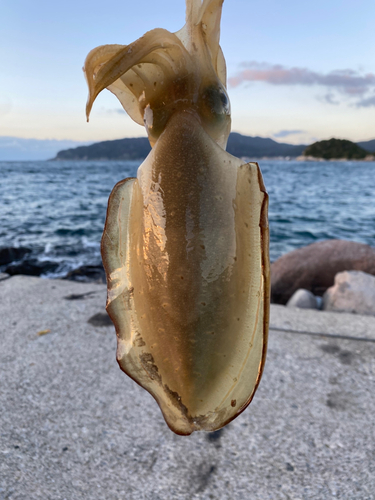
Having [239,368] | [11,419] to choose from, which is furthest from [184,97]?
[11,419]

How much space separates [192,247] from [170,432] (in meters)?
1.54

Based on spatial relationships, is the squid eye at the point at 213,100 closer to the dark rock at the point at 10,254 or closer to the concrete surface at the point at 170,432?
the concrete surface at the point at 170,432

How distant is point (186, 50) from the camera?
2.72 ft

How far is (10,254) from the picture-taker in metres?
7.96

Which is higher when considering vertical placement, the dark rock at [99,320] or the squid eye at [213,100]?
the squid eye at [213,100]

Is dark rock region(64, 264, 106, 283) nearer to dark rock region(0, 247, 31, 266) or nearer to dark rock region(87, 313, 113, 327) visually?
dark rock region(0, 247, 31, 266)

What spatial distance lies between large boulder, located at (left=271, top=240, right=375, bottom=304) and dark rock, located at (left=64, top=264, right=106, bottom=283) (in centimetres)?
297

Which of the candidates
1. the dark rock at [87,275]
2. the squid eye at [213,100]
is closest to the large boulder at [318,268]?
the dark rock at [87,275]

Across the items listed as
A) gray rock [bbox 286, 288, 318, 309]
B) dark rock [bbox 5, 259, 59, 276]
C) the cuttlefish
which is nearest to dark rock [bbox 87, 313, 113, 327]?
gray rock [bbox 286, 288, 318, 309]

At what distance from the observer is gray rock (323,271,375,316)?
389cm

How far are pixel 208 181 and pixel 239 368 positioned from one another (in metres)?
0.41

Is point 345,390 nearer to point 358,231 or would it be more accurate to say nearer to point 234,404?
point 234,404

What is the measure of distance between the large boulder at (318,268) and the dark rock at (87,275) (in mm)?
2969

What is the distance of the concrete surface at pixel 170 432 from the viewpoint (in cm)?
166
